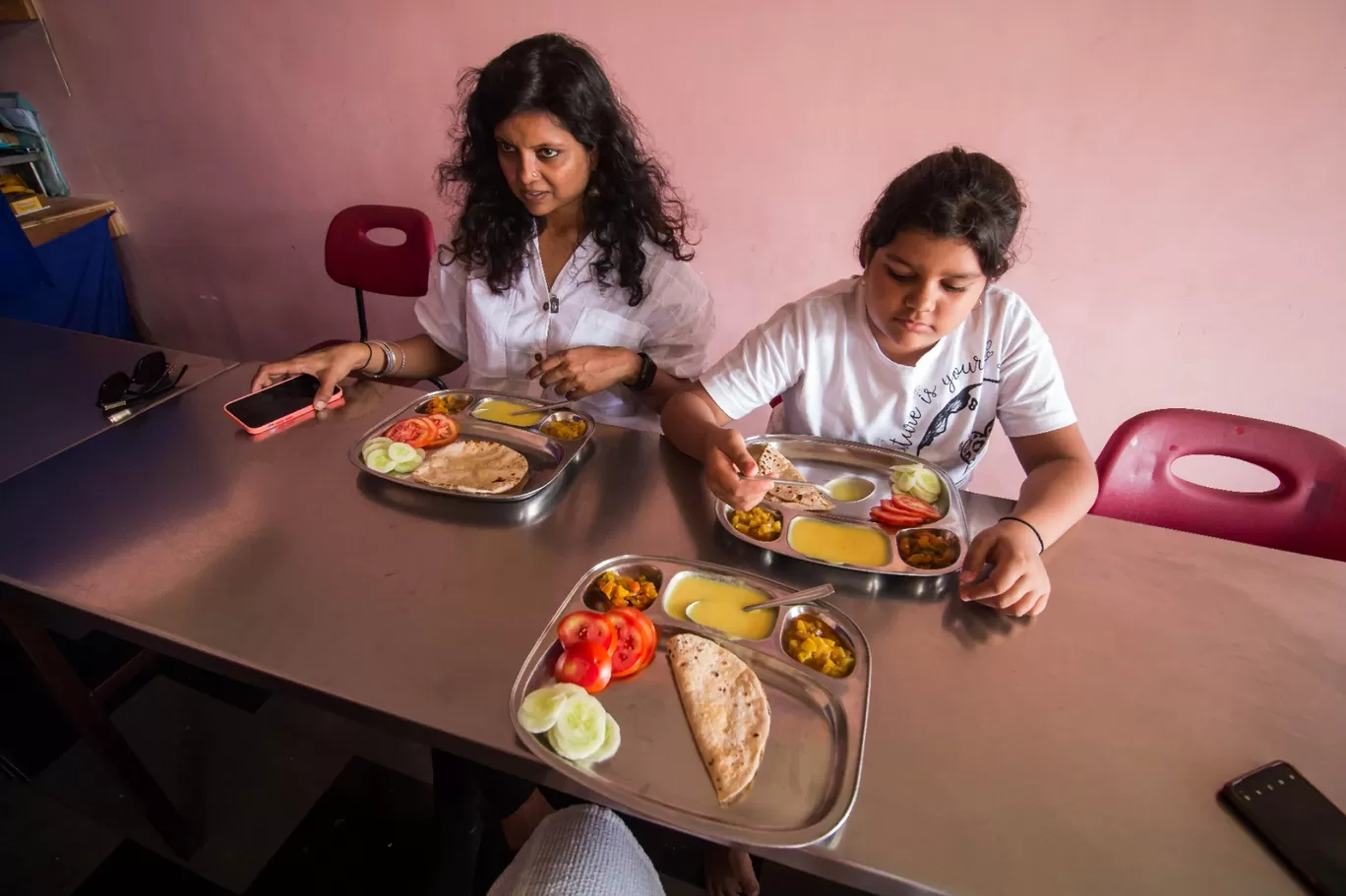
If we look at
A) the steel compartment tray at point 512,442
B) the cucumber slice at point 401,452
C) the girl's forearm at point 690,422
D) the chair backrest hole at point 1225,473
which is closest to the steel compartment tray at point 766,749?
the steel compartment tray at point 512,442

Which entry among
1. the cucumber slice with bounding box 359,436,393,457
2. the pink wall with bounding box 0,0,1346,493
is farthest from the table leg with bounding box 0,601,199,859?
the pink wall with bounding box 0,0,1346,493

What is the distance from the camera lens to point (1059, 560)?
4.18ft

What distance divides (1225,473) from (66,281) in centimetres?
628

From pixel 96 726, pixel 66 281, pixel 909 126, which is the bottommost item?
pixel 96 726

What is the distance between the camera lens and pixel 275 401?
1688 mm

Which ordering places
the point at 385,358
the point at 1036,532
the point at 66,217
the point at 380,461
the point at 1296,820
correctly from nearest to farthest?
the point at 1296,820
the point at 1036,532
the point at 380,461
the point at 385,358
the point at 66,217

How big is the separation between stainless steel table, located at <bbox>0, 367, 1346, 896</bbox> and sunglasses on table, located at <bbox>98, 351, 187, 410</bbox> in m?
0.19

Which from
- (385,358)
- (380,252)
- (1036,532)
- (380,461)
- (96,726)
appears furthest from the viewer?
(380,252)

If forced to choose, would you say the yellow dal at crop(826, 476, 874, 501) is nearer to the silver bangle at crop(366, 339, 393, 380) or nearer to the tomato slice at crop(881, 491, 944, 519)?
the tomato slice at crop(881, 491, 944, 519)

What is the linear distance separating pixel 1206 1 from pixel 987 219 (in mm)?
1525

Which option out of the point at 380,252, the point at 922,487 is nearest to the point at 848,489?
the point at 922,487

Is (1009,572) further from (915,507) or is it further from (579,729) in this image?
(579,729)

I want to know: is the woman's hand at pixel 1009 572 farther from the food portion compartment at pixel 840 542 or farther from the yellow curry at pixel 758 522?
the yellow curry at pixel 758 522

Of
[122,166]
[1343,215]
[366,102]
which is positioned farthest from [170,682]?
[1343,215]
